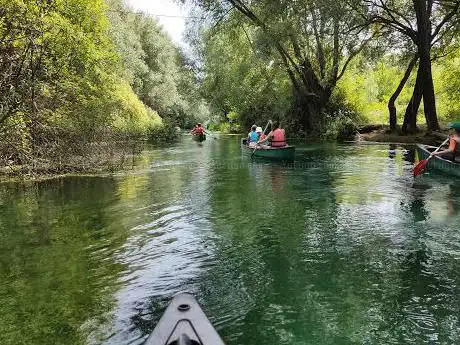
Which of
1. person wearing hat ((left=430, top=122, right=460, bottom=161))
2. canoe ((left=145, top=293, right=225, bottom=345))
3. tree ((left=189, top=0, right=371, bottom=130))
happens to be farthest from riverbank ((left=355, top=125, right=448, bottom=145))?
canoe ((left=145, top=293, right=225, bottom=345))

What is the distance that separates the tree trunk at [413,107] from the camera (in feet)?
72.6

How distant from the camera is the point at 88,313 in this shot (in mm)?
4898

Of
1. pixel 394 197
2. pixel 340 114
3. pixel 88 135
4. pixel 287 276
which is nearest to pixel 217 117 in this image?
pixel 340 114

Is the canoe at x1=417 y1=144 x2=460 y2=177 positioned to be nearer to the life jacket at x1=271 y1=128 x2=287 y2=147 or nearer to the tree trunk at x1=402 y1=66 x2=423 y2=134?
the life jacket at x1=271 y1=128 x2=287 y2=147

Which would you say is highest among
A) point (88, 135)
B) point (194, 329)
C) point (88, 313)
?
point (88, 135)

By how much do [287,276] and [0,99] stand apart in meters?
6.24

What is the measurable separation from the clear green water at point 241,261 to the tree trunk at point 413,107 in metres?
11.3

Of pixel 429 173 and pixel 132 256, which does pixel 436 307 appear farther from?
pixel 429 173

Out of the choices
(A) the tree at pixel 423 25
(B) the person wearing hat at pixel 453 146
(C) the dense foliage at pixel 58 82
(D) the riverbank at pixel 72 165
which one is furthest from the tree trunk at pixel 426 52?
(D) the riverbank at pixel 72 165

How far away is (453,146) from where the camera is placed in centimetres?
1198

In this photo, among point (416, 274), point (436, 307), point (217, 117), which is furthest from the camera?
point (217, 117)

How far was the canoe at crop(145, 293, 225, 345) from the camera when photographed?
10.1ft

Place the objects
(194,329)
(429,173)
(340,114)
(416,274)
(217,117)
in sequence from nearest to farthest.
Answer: (194,329)
(416,274)
(429,173)
(340,114)
(217,117)

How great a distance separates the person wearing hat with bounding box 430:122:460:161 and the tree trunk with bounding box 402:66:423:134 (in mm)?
10323
